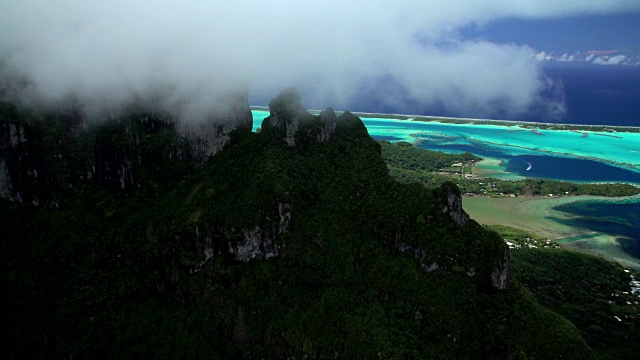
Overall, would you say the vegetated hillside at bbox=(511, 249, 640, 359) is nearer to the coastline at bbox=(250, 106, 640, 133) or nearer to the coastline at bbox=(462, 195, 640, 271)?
the coastline at bbox=(462, 195, 640, 271)

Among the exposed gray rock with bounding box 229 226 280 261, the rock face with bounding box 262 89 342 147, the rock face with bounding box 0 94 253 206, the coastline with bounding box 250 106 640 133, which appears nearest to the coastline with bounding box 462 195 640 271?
the rock face with bounding box 262 89 342 147

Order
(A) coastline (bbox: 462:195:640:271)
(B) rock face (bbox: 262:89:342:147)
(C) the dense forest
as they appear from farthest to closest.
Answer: (C) the dense forest
(A) coastline (bbox: 462:195:640:271)
(B) rock face (bbox: 262:89:342:147)

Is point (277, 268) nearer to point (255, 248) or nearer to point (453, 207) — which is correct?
point (255, 248)

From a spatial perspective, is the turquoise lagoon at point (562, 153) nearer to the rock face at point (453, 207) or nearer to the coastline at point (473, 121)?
the coastline at point (473, 121)

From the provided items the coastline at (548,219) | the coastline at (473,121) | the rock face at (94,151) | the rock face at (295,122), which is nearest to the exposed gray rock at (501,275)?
the rock face at (295,122)

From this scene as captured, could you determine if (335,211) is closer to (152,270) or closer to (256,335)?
(256,335)

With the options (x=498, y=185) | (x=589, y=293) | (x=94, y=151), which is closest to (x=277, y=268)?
(x=94, y=151)
